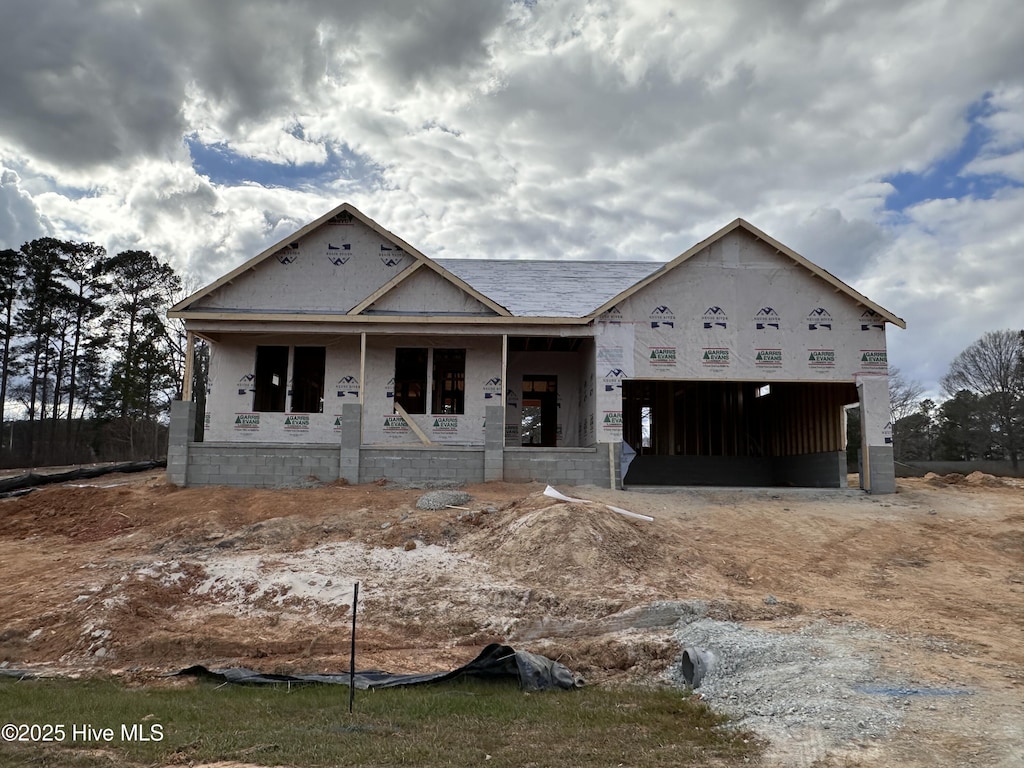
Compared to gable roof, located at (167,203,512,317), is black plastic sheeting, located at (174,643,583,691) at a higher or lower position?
lower

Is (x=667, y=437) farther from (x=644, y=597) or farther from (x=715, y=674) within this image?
(x=715, y=674)

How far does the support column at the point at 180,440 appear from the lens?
52.5 feet

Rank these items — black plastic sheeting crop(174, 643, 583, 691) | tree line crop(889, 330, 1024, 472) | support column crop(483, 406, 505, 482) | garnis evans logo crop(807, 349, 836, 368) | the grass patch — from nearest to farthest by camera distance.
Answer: the grass patch < black plastic sheeting crop(174, 643, 583, 691) < support column crop(483, 406, 505, 482) < garnis evans logo crop(807, 349, 836, 368) < tree line crop(889, 330, 1024, 472)

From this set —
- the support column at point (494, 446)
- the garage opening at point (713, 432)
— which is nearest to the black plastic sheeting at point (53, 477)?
the support column at point (494, 446)

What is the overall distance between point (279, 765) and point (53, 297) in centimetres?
3654

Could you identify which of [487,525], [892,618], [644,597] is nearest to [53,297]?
[487,525]

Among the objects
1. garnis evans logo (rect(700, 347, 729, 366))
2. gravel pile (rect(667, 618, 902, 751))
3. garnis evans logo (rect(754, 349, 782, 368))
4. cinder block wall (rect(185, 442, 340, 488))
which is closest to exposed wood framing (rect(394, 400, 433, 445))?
cinder block wall (rect(185, 442, 340, 488))

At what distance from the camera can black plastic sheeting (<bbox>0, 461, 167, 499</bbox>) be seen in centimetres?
1716

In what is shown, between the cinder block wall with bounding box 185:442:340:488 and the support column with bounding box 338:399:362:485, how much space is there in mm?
206

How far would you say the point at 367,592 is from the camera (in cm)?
998

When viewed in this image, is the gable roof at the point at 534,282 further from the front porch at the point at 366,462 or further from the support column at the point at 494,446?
the front porch at the point at 366,462

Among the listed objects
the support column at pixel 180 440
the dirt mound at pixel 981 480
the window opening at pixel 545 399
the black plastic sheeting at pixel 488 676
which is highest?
the window opening at pixel 545 399

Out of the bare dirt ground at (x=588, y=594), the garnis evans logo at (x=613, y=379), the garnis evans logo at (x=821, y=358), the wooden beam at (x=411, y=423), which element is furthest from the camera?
the wooden beam at (x=411, y=423)

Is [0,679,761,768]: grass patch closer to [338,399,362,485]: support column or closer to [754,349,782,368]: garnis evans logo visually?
[338,399,362,485]: support column
